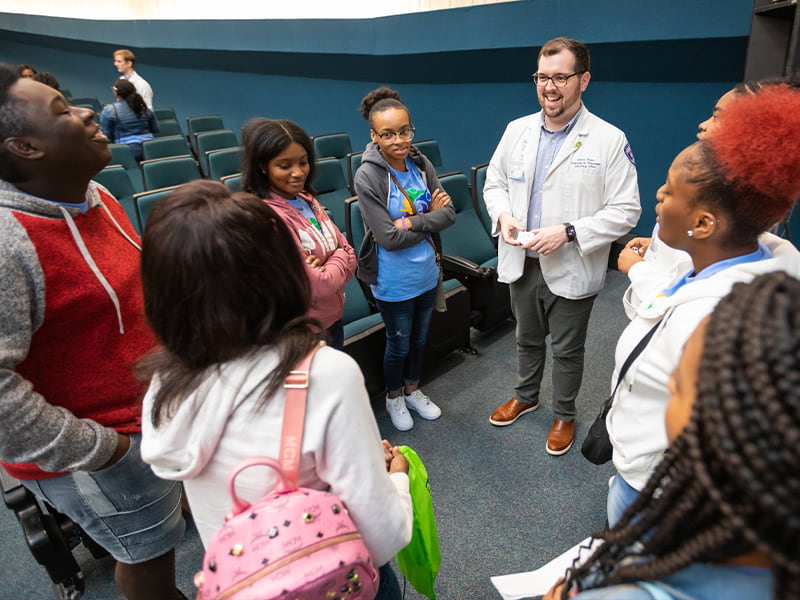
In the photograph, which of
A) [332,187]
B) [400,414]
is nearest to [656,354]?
[400,414]

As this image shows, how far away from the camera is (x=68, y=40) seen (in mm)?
9852

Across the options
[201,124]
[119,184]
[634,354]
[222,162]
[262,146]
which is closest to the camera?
[634,354]

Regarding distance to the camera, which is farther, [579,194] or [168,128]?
[168,128]

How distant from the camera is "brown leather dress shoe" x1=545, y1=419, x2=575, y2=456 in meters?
2.10

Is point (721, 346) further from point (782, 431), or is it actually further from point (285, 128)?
point (285, 128)

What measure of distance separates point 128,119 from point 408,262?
416 centimetres

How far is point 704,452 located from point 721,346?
4.4 inches

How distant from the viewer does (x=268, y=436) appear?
0.70 metres

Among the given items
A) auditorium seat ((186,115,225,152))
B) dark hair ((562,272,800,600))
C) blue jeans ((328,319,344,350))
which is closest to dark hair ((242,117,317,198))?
blue jeans ((328,319,344,350))

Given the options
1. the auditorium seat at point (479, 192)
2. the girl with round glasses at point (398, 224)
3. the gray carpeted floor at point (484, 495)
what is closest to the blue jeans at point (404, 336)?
the girl with round glasses at point (398, 224)

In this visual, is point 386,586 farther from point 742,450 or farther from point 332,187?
point 332,187

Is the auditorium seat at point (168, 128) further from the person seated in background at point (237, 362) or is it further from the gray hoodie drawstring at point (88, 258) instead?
the person seated in background at point (237, 362)

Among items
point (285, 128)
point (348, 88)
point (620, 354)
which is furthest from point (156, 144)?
point (620, 354)

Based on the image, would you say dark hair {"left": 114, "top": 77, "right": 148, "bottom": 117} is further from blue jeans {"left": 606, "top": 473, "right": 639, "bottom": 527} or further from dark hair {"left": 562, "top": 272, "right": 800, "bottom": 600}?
dark hair {"left": 562, "top": 272, "right": 800, "bottom": 600}
